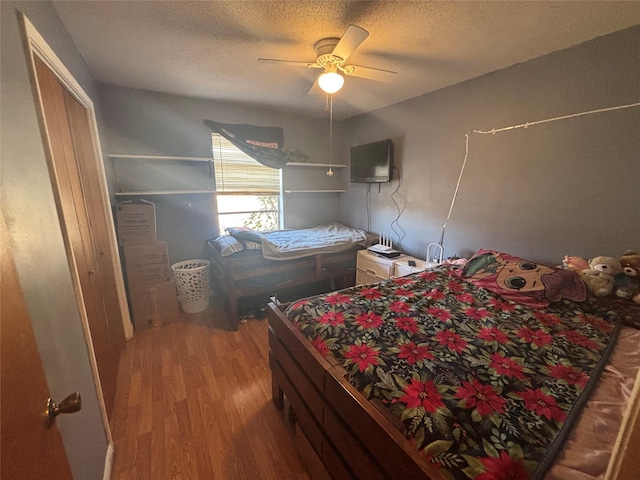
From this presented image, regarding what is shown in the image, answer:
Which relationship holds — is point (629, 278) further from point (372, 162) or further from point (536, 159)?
point (372, 162)

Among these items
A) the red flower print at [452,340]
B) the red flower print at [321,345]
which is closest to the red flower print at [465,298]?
the red flower print at [452,340]

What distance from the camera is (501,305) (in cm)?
171

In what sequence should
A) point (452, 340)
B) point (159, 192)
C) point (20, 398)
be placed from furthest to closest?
point (159, 192), point (452, 340), point (20, 398)

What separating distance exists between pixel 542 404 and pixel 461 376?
0.26m

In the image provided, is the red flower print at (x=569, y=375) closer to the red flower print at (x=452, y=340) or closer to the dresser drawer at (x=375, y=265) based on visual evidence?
the red flower print at (x=452, y=340)

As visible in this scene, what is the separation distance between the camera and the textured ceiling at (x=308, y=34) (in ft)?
4.77

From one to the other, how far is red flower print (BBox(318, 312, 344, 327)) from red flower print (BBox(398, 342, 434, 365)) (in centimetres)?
35

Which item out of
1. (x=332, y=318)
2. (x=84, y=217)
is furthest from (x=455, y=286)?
(x=84, y=217)

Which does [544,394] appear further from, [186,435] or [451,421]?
[186,435]

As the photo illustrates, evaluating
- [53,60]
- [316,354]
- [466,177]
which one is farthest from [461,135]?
[53,60]

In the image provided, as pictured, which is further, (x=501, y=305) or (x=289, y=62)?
(x=289, y=62)

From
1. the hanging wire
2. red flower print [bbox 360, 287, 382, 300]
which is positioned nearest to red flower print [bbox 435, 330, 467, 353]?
red flower print [bbox 360, 287, 382, 300]

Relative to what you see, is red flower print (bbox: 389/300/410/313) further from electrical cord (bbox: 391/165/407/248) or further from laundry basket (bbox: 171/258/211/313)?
laundry basket (bbox: 171/258/211/313)

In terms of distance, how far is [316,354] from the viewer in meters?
1.28
